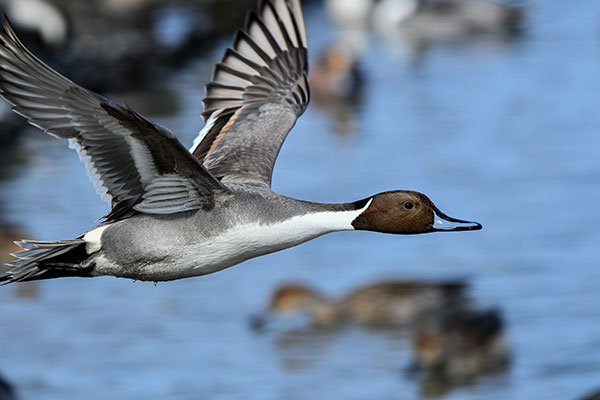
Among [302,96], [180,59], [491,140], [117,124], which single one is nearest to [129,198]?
[117,124]

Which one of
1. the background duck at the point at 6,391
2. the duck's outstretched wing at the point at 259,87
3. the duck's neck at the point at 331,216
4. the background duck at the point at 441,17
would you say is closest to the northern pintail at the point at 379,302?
the background duck at the point at 6,391

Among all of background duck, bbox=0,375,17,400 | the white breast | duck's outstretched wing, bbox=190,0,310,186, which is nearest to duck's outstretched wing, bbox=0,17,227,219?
the white breast

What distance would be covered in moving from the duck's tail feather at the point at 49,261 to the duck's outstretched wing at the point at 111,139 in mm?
254

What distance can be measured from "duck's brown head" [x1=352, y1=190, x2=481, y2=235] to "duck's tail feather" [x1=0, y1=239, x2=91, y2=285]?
126cm

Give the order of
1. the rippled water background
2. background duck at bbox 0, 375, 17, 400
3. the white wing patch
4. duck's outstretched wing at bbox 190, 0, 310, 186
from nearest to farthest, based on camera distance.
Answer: the white wing patch
duck's outstretched wing at bbox 190, 0, 310, 186
background duck at bbox 0, 375, 17, 400
the rippled water background

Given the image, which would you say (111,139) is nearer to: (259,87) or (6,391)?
(259,87)

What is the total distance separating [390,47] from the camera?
20141 millimetres

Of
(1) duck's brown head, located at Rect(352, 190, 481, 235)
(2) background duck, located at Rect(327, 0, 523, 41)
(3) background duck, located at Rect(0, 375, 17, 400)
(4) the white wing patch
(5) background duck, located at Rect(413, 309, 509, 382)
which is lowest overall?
(3) background duck, located at Rect(0, 375, 17, 400)

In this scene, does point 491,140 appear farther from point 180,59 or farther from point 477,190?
point 180,59

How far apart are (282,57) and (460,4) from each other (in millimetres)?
13376

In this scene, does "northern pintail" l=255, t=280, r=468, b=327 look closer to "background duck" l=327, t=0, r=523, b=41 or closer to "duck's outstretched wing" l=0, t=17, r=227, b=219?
"duck's outstretched wing" l=0, t=17, r=227, b=219

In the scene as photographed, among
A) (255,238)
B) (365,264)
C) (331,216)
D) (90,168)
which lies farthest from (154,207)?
(365,264)

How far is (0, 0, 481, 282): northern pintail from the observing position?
5.30 m

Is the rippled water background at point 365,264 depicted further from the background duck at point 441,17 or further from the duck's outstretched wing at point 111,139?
the duck's outstretched wing at point 111,139
